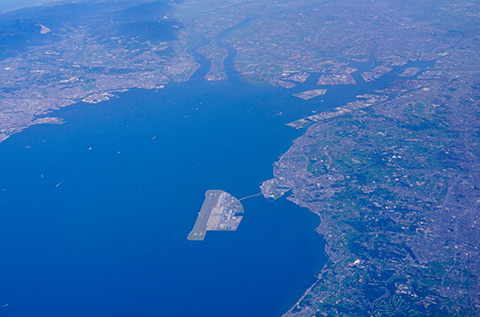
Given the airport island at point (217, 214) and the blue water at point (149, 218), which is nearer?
the blue water at point (149, 218)

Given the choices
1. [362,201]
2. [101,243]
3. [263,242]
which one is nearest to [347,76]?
[362,201]

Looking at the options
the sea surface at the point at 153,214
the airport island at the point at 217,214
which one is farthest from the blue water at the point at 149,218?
the airport island at the point at 217,214

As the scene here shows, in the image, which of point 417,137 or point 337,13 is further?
point 337,13

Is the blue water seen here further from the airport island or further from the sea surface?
Result: the airport island

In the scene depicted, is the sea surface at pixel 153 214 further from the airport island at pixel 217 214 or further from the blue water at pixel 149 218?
the airport island at pixel 217 214

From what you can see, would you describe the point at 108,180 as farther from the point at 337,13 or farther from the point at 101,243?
the point at 337,13
